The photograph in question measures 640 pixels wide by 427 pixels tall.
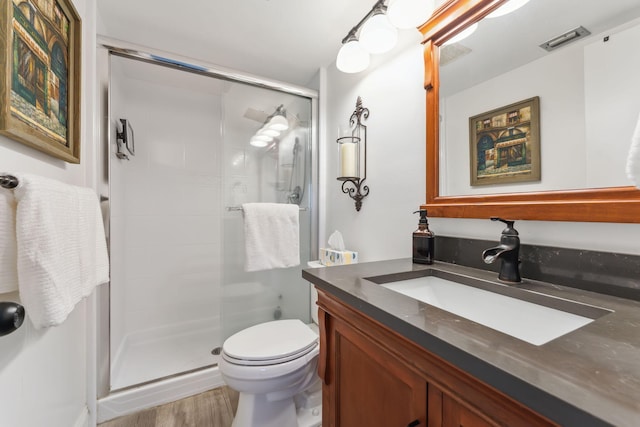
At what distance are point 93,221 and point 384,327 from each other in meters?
1.10

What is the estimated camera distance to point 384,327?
0.56m

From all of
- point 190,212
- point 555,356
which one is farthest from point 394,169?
point 190,212

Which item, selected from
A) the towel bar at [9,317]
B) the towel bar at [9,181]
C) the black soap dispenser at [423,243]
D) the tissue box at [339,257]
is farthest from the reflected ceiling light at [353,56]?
the towel bar at [9,317]

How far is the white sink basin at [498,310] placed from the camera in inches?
22.9

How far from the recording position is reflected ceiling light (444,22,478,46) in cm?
94

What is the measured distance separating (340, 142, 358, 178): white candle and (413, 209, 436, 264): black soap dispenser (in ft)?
1.71

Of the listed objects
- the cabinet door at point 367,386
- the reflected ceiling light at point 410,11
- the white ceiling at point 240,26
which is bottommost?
the cabinet door at point 367,386

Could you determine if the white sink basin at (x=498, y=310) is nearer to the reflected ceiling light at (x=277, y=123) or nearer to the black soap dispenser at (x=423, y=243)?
the black soap dispenser at (x=423, y=243)

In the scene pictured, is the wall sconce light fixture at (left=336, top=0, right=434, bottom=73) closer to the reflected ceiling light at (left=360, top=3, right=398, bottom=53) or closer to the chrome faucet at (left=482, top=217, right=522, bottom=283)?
the reflected ceiling light at (left=360, top=3, right=398, bottom=53)

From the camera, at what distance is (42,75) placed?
2.51 ft

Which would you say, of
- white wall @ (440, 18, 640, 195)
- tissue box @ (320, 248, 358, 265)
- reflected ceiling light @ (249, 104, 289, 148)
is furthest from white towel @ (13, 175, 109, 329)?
white wall @ (440, 18, 640, 195)

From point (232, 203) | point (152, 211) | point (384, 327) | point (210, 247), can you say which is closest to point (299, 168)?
point (232, 203)

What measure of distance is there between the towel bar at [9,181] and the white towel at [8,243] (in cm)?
2

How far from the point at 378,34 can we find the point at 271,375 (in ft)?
5.01
